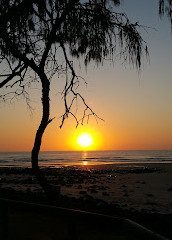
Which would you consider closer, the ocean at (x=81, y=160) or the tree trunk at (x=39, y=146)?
the tree trunk at (x=39, y=146)

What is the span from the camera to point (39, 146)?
15.2 ft

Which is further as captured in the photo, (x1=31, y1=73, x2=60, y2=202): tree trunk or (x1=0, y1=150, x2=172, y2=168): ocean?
(x1=0, y1=150, x2=172, y2=168): ocean

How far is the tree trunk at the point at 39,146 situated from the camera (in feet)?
15.0

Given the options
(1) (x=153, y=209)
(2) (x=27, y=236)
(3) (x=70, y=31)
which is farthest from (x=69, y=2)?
(1) (x=153, y=209)

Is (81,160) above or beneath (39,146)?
beneath

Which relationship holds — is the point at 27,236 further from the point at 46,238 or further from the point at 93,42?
the point at 93,42

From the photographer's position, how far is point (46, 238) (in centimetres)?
294

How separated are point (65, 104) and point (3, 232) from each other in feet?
9.42

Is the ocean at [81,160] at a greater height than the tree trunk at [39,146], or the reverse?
the tree trunk at [39,146]

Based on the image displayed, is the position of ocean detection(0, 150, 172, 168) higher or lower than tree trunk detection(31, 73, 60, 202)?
lower

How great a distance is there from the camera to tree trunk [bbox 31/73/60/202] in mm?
4574

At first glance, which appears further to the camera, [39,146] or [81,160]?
[81,160]

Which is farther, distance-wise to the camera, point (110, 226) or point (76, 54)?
point (76, 54)

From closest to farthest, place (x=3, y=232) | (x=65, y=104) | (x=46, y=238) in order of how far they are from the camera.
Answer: (x=3, y=232), (x=46, y=238), (x=65, y=104)
